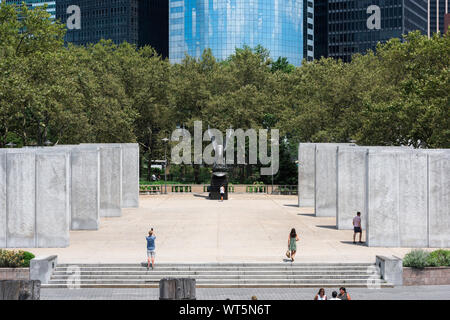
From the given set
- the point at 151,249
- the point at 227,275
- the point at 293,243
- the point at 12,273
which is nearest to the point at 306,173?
the point at 293,243

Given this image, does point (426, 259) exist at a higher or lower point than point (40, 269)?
higher

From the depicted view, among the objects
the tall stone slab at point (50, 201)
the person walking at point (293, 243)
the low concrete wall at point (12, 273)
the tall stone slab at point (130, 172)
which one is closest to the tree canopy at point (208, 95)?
the tall stone slab at point (130, 172)

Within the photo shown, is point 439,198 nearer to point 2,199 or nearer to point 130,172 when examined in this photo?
point 2,199

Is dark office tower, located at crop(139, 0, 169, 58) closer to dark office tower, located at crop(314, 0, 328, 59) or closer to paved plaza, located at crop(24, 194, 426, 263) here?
dark office tower, located at crop(314, 0, 328, 59)

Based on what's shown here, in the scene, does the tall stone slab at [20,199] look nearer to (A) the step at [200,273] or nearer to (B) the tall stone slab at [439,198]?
(A) the step at [200,273]

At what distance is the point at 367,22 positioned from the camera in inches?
6319

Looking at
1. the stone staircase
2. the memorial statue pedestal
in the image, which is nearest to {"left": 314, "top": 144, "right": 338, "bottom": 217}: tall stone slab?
the memorial statue pedestal

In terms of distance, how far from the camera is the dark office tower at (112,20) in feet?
544

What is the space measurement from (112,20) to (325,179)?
137509 mm

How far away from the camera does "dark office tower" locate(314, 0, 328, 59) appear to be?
555 feet

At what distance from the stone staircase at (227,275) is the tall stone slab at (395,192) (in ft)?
16.7

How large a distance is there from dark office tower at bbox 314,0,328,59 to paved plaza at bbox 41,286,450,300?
6008 inches
